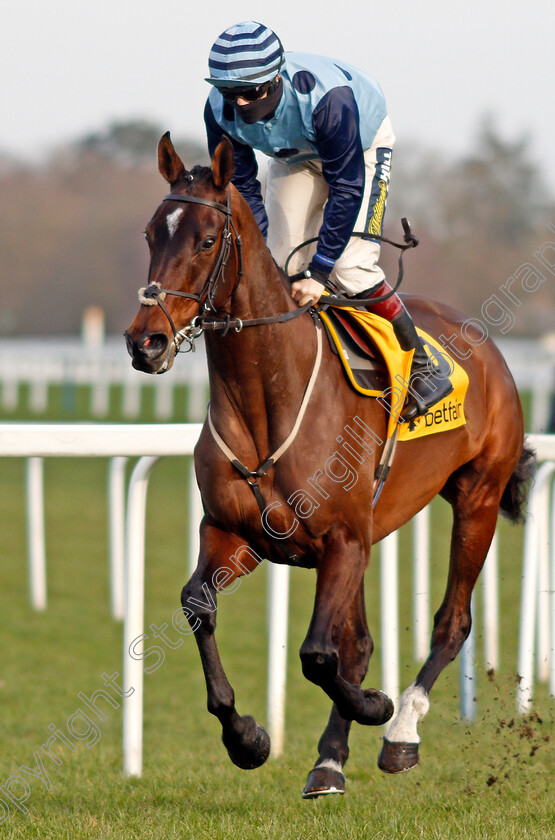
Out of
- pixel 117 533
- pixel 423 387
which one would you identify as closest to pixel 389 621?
pixel 423 387

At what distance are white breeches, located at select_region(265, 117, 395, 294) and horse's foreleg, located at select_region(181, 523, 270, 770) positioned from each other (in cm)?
100

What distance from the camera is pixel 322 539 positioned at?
11.4 ft

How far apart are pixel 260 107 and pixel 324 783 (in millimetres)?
2092

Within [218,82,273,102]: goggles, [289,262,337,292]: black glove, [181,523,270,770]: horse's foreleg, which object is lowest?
[181,523,270,770]: horse's foreleg

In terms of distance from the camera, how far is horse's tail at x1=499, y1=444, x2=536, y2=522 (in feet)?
16.1

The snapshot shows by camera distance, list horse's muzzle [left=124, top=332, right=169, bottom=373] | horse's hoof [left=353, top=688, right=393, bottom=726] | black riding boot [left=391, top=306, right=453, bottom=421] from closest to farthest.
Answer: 1. horse's muzzle [left=124, top=332, right=169, bottom=373]
2. horse's hoof [left=353, top=688, right=393, bottom=726]
3. black riding boot [left=391, top=306, right=453, bottom=421]

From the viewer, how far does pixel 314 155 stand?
3848 millimetres

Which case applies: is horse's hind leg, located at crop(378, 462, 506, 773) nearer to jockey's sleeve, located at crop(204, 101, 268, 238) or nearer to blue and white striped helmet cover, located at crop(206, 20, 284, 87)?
jockey's sleeve, located at crop(204, 101, 268, 238)

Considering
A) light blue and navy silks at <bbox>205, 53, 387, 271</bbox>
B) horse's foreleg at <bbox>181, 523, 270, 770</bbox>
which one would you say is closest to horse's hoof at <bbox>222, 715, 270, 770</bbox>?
horse's foreleg at <bbox>181, 523, 270, 770</bbox>

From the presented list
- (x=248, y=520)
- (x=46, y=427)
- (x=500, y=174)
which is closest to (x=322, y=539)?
(x=248, y=520)

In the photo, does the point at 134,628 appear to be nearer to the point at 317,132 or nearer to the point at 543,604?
the point at 317,132

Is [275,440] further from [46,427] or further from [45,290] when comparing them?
[45,290]

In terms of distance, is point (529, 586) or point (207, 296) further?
point (529, 586)

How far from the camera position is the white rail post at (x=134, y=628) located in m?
4.15
